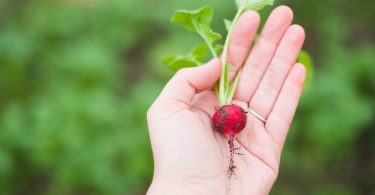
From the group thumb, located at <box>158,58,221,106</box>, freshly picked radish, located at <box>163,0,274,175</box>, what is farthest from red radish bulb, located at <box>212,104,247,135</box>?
thumb, located at <box>158,58,221,106</box>

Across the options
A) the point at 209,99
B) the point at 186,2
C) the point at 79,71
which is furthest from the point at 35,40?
the point at 209,99

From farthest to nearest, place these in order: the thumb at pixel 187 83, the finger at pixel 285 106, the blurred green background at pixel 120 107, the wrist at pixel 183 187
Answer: the blurred green background at pixel 120 107 → the finger at pixel 285 106 → the thumb at pixel 187 83 → the wrist at pixel 183 187

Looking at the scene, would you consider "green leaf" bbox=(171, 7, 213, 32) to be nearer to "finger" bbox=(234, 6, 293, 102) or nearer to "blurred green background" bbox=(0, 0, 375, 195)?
"finger" bbox=(234, 6, 293, 102)

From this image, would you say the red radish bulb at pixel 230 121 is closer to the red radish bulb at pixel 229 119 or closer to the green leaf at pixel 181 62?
the red radish bulb at pixel 229 119

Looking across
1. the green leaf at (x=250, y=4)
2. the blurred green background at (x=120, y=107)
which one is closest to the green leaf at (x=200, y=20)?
the green leaf at (x=250, y=4)

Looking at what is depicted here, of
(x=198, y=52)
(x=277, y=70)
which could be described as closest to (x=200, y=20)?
(x=198, y=52)

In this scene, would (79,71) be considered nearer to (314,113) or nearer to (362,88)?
(314,113)
